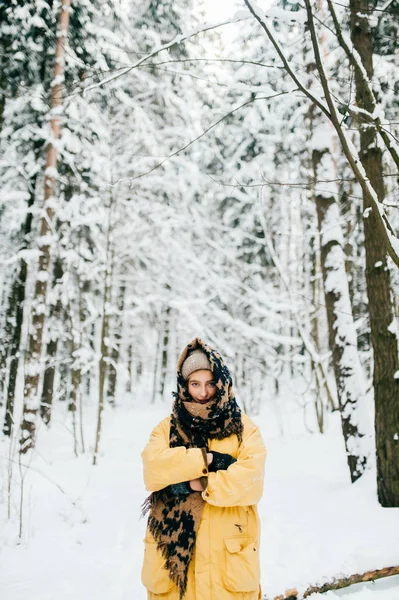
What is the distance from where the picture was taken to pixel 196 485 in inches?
81.7

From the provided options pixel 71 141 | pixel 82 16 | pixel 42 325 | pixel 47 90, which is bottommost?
pixel 42 325

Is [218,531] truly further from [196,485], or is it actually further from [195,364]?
[195,364]

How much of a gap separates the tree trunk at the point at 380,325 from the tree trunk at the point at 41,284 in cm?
618

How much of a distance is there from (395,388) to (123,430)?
1076 cm

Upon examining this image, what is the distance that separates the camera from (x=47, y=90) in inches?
364

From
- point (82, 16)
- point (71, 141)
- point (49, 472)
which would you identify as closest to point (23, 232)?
point (71, 141)

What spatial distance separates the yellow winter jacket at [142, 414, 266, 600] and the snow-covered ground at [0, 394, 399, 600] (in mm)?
1326

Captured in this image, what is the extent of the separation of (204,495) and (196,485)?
94 mm

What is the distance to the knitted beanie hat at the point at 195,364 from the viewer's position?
2.30 metres

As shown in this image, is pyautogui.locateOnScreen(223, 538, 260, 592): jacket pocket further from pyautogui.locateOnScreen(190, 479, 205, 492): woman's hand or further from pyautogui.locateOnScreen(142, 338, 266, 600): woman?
pyautogui.locateOnScreen(190, 479, 205, 492): woman's hand

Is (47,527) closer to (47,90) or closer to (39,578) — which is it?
(39,578)

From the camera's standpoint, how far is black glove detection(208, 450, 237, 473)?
6.86ft

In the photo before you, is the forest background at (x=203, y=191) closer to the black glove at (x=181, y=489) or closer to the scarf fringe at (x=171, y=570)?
the black glove at (x=181, y=489)

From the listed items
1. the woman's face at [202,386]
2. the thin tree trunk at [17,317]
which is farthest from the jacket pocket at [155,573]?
the thin tree trunk at [17,317]
